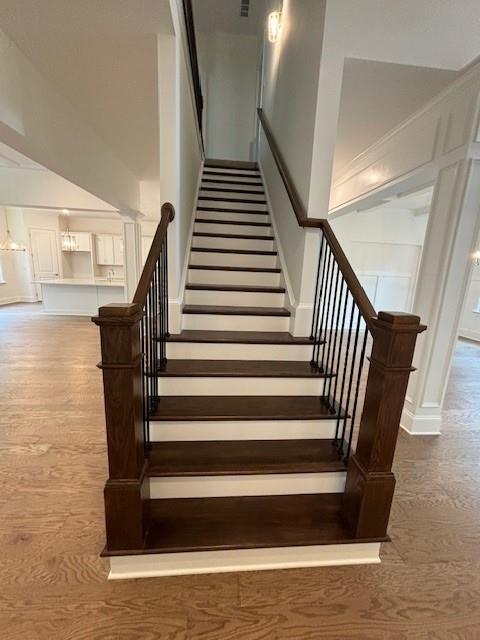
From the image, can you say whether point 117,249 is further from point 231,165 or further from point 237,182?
point 237,182

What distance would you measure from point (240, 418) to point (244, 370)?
34 cm

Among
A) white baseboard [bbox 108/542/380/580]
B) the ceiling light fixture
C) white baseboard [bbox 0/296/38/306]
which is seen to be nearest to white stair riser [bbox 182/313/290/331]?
white baseboard [bbox 108/542/380/580]

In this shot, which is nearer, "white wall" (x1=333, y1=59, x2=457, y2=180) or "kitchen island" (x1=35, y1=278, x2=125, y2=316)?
"white wall" (x1=333, y1=59, x2=457, y2=180)

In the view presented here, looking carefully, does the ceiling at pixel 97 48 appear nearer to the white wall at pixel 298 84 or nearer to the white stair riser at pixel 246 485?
the white wall at pixel 298 84

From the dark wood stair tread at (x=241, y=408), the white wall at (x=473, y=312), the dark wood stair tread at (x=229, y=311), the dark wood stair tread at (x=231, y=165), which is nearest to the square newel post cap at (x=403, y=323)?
the dark wood stair tread at (x=241, y=408)

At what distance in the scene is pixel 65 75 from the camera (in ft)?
7.34

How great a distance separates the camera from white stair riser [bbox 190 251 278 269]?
9.46ft

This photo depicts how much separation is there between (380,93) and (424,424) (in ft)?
8.84

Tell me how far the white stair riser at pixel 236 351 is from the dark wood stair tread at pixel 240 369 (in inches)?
1.4

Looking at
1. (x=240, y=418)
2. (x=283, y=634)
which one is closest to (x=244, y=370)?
(x=240, y=418)

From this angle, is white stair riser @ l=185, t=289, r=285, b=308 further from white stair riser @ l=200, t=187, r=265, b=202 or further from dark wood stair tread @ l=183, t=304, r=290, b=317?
white stair riser @ l=200, t=187, r=265, b=202

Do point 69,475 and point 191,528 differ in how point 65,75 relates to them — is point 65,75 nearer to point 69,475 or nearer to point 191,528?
point 69,475

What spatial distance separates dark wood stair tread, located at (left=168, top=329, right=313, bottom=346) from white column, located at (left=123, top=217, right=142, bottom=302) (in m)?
3.40

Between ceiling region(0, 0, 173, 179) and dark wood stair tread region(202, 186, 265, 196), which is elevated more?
ceiling region(0, 0, 173, 179)
